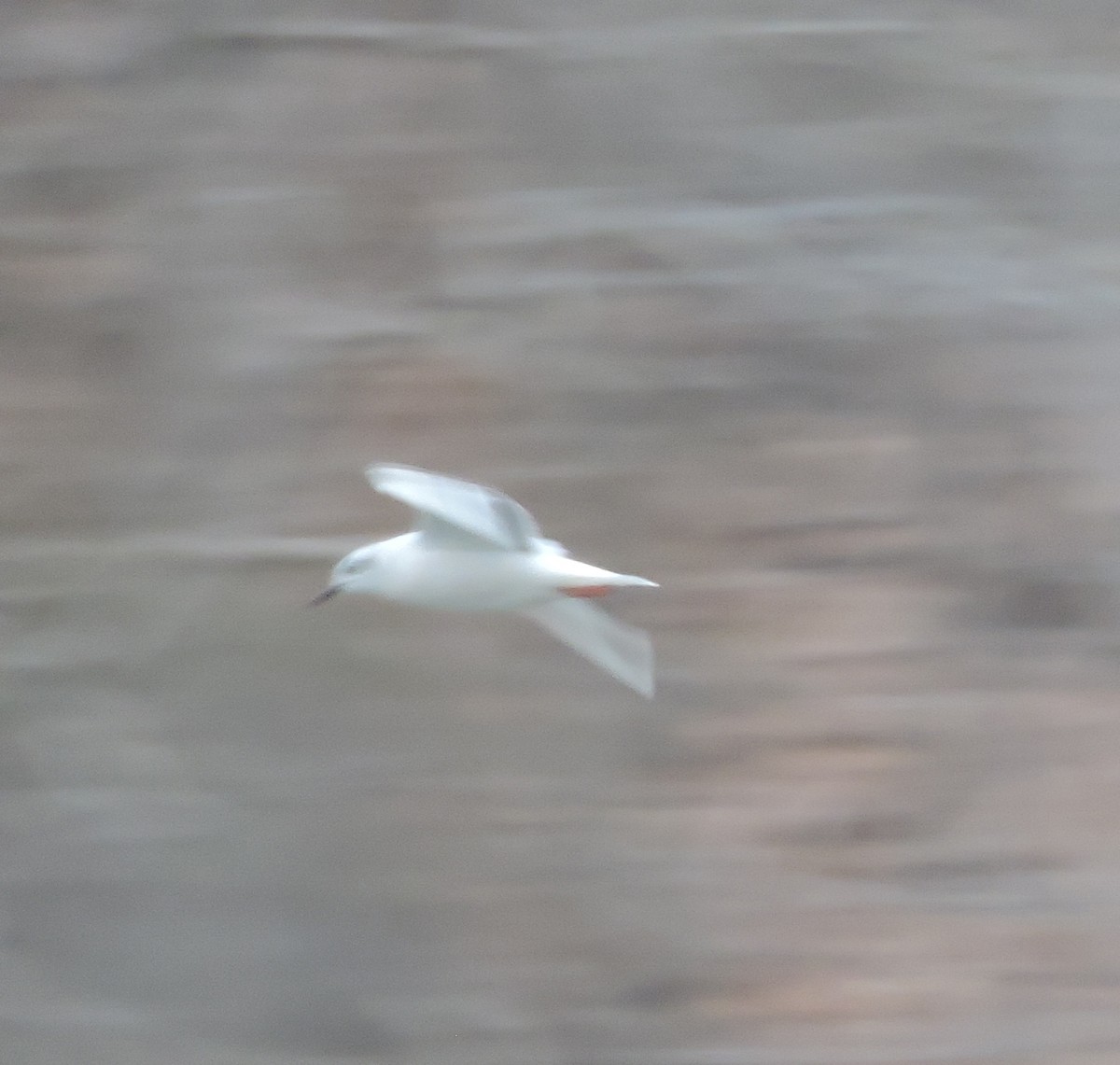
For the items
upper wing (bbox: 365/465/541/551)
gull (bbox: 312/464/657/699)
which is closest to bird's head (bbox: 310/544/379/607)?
gull (bbox: 312/464/657/699)

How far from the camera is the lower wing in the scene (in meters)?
2.80

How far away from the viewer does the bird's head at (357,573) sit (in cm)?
255

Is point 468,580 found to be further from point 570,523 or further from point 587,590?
point 570,523

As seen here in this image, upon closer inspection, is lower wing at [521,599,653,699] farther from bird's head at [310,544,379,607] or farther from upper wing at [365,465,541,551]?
upper wing at [365,465,541,551]

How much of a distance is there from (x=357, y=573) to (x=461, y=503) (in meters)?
0.47

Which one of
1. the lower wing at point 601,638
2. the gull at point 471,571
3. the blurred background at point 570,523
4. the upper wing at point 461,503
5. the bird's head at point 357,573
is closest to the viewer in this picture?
the upper wing at point 461,503

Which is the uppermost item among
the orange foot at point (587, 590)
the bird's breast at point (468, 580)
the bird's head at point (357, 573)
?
the bird's head at point (357, 573)

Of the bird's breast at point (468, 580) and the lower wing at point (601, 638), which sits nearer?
the bird's breast at point (468, 580)

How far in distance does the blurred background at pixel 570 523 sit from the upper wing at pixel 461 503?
1064 millimetres

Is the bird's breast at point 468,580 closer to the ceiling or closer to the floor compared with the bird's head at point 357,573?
closer to the floor

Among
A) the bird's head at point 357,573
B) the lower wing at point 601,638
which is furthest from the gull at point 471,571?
the lower wing at point 601,638

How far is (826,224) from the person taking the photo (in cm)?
349

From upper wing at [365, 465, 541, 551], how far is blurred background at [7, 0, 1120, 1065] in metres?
1.06

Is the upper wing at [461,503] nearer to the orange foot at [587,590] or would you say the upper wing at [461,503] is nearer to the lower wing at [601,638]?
the orange foot at [587,590]
